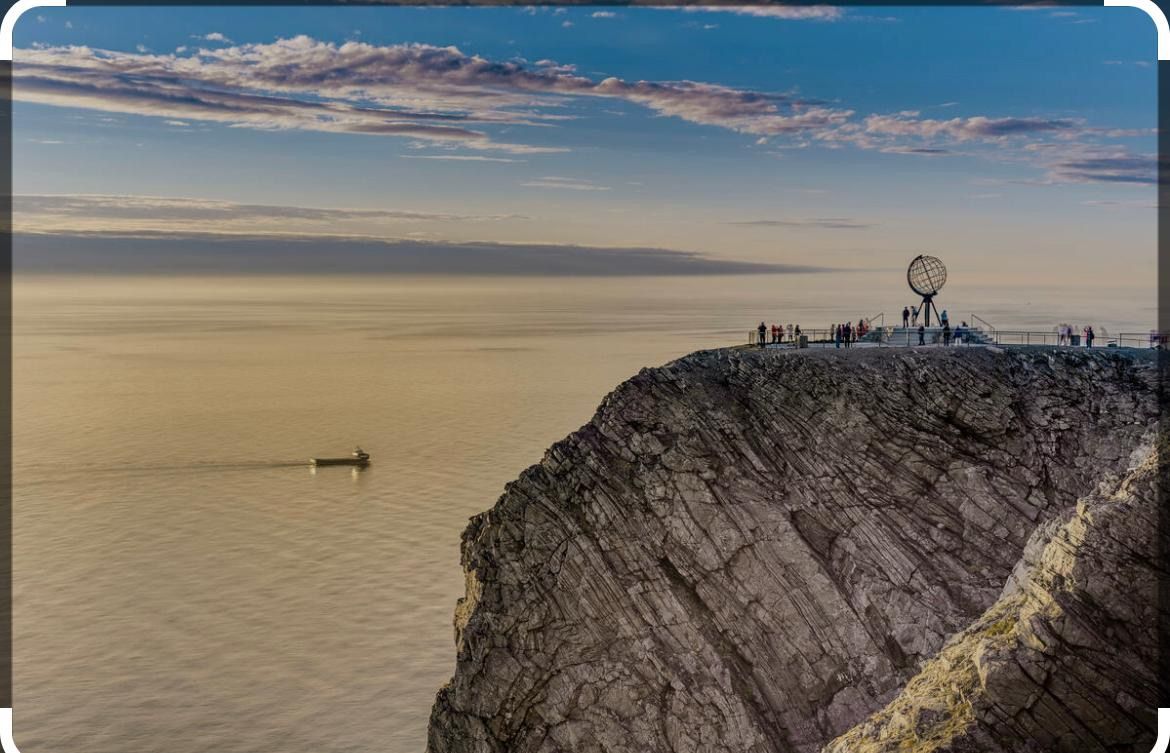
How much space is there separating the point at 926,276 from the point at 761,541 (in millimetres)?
25392

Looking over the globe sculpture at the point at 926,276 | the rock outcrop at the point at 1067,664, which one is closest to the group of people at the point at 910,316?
the globe sculpture at the point at 926,276

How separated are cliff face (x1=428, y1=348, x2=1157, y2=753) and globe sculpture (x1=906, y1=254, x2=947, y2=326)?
13.5 meters

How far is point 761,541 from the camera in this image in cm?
3738

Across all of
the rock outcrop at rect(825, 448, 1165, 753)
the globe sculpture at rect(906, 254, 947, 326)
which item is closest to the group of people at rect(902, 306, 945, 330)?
the globe sculpture at rect(906, 254, 947, 326)

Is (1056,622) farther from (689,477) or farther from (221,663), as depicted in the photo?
(221,663)

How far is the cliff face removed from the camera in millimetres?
34531

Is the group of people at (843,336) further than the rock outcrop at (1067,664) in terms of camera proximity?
Yes

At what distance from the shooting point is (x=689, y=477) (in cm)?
3853

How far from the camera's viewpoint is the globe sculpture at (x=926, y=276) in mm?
56812

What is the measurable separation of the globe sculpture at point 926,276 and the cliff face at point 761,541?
532 inches

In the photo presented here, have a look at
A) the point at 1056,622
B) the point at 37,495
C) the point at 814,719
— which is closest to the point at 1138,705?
the point at 1056,622

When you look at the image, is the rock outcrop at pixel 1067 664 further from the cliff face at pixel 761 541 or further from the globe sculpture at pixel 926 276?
the globe sculpture at pixel 926 276

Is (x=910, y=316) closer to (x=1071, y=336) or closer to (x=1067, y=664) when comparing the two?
(x=1071, y=336)

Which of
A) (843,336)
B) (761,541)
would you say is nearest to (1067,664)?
(761,541)
